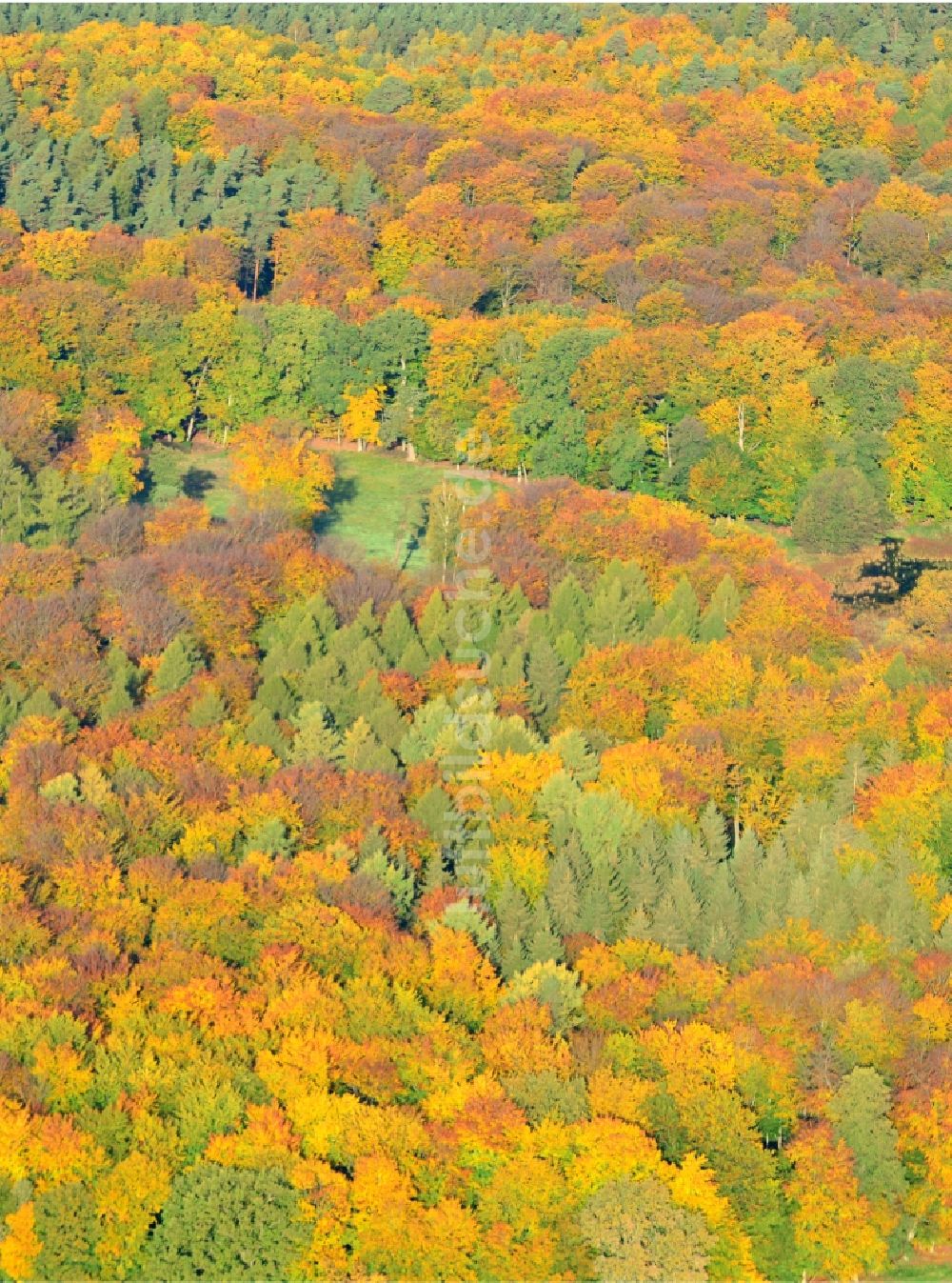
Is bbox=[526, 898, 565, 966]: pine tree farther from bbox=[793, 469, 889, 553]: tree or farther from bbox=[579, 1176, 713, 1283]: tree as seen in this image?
bbox=[793, 469, 889, 553]: tree

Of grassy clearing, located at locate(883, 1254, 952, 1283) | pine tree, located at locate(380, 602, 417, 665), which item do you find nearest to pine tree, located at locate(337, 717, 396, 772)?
pine tree, located at locate(380, 602, 417, 665)

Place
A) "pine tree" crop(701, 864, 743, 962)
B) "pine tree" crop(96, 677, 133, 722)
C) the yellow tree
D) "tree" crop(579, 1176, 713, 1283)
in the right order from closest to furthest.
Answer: "tree" crop(579, 1176, 713, 1283) < "pine tree" crop(701, 864, 743, 962) < "pine tree" crop(96, 677, 133, 722) < the yellow tree

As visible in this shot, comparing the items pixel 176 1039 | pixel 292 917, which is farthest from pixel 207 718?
pixel 176 1039

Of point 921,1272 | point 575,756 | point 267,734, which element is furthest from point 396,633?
point 921,1272

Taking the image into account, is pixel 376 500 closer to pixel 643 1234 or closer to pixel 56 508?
pixel 56 508

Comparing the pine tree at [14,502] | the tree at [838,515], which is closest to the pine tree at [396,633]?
the pine tree at [14,502]
